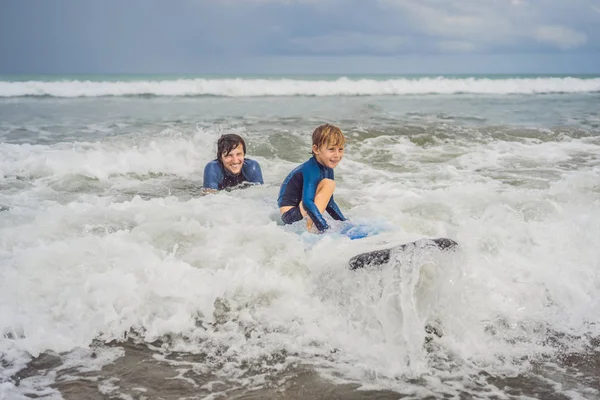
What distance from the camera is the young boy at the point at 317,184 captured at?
480 centimetres

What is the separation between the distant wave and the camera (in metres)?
27.6

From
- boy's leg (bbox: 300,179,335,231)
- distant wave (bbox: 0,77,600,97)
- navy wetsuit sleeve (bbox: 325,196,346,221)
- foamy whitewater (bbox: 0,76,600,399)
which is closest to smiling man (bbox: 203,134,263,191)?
foamy whitewater (bbox: 0,76,600,399)

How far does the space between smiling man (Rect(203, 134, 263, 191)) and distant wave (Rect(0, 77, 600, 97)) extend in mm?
21648

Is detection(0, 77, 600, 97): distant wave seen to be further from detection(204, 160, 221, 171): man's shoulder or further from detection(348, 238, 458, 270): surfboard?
detection(348, 238, 458, 270): surfboard

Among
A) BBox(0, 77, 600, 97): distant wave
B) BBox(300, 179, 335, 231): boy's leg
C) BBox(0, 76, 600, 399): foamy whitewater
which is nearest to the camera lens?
BBox(0, 76, 600, 399): foamy whitewater

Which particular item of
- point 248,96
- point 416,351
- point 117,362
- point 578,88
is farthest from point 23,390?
point 578,88

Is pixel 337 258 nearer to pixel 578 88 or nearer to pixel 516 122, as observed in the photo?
pixel 516 122

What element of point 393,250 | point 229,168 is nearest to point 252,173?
point 229,168

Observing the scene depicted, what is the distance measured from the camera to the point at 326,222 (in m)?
4.81

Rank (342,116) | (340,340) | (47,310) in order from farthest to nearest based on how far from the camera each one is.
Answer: (342,116), (47,310), (340,340)

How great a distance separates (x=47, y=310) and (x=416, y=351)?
234 cm

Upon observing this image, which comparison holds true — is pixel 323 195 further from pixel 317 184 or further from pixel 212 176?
pixel 212 176

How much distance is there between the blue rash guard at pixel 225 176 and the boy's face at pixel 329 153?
2.25 m

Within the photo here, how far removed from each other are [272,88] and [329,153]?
26558mm
